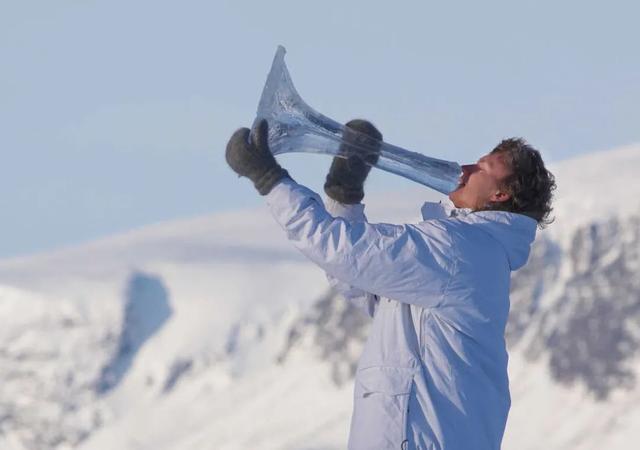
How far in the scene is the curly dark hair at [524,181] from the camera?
9109 mm

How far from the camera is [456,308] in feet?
28.8

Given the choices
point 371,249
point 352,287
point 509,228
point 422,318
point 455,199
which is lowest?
point 422,318

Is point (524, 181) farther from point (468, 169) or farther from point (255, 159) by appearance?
point (255, 159)

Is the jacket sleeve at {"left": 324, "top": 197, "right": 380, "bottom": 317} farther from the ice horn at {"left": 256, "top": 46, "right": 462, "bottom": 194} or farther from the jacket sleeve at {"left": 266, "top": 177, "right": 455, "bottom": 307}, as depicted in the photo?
the jacket sleeve at {"left": 266, "top": 177, "right": 455, "bottom": 307}

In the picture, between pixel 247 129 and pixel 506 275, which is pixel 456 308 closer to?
pixel 506 275

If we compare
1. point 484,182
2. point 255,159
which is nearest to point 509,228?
point 484,182

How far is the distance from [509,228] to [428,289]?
539mm

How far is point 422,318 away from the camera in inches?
348

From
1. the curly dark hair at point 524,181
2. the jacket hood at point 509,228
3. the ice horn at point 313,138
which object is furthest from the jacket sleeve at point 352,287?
the curly dark hair at point 524,181

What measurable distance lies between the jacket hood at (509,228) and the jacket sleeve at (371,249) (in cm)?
32

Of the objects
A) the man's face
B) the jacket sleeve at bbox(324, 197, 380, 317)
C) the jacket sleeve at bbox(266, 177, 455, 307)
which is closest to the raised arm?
the jacket sleeve at bbox(266, 177, 455, 307)

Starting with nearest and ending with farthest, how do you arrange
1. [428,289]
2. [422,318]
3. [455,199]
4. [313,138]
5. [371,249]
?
1. [371,249]
2. [428,289]
3. [422,318]
4. [455,199]
5. [313,138]

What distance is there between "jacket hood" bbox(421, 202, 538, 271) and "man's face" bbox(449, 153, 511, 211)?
62 mm

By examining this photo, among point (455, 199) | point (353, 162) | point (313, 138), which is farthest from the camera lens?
point (353, 162)
